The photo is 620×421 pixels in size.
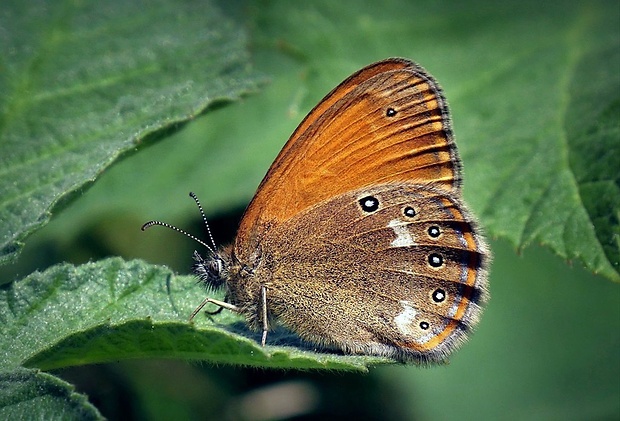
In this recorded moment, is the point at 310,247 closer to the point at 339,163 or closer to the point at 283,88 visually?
the point at 339,163

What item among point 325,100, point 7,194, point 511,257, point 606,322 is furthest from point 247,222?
point 606,322

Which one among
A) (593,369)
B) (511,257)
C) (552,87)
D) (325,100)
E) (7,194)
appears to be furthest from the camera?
(511,257)

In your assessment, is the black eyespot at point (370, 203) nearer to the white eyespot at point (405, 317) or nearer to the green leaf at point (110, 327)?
the white eyespot at point (405, 317)

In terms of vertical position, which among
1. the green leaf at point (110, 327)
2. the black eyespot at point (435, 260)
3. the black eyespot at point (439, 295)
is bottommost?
the green leaf at point (110, 327)

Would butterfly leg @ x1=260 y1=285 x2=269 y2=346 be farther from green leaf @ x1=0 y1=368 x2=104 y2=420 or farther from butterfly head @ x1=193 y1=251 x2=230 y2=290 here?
green leaf @ x1=0 y1=368 x2=104 y2=420

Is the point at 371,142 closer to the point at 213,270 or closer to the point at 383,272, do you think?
the point at 383,272

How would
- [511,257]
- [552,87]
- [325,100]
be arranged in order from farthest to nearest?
[511,257] < [552,87] < [325,100]

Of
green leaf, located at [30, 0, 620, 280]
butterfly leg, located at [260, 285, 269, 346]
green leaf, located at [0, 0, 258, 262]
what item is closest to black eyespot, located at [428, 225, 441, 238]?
green leaf, located at [30, 0, 620, 280]

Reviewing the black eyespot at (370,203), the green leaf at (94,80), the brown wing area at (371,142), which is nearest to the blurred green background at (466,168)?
the green leaf at (94,80)
